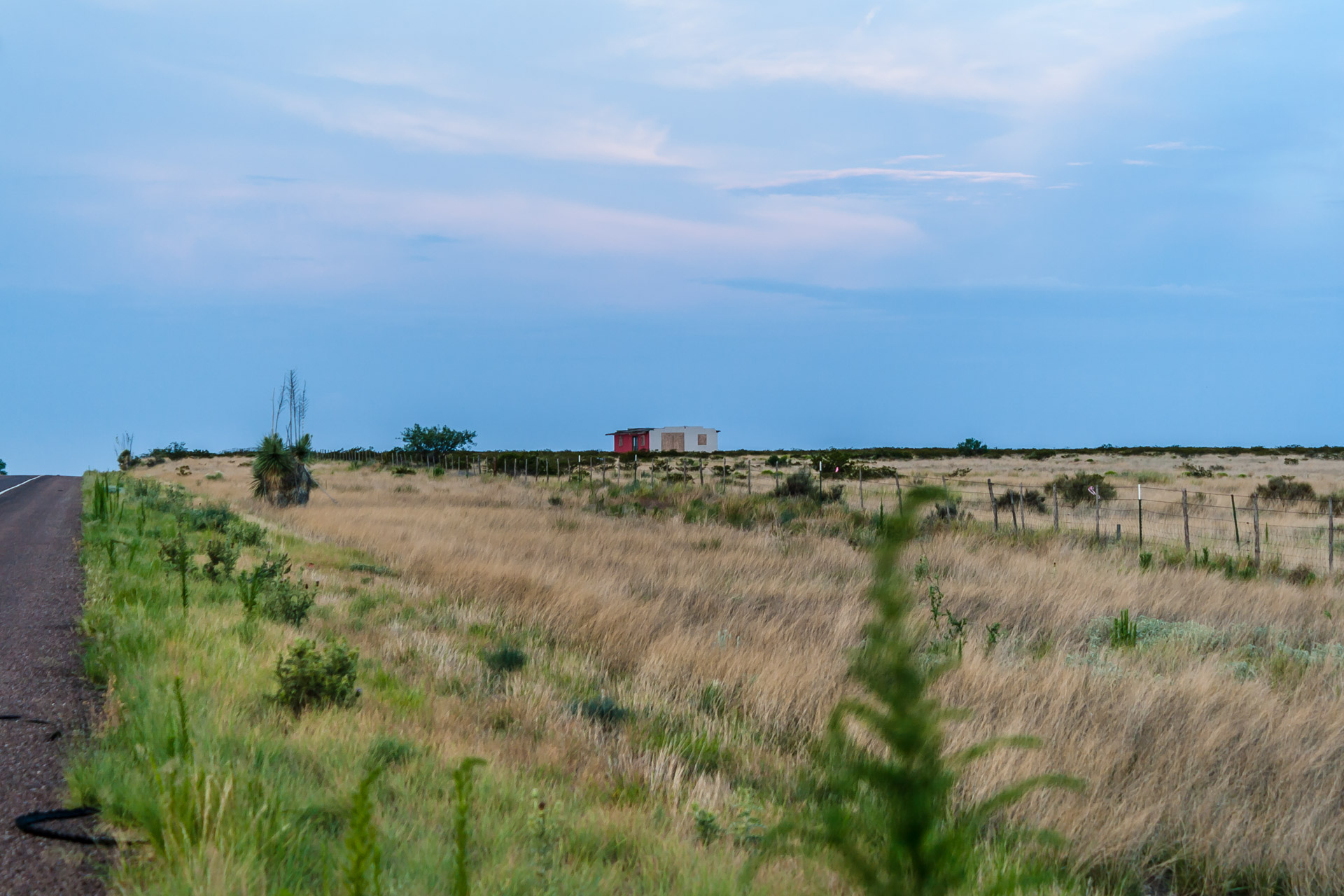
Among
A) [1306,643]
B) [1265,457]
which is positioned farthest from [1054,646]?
[1265,457]

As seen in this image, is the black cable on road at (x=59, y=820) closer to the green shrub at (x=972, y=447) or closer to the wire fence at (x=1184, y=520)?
the wire fence at (x=1184, y=520)

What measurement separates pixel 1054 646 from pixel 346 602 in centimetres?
742

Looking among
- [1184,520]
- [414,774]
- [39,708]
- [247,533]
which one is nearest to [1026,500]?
[1184,520]

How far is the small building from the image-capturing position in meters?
84.2

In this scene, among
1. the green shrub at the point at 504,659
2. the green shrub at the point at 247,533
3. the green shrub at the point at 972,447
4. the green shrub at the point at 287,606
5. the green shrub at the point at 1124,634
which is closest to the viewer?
the green shrub at the point at 504,659

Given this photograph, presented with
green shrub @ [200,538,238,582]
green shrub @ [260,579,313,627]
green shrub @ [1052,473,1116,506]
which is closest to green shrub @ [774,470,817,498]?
green shrub @ [1052,473,1116,506]

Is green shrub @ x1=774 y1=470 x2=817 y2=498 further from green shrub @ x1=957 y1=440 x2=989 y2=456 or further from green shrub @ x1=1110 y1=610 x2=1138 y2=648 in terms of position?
green shrub @ x1=957 y1=440 x2=989 y2=456

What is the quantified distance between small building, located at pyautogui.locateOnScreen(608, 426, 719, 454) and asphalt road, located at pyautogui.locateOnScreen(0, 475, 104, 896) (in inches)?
2829

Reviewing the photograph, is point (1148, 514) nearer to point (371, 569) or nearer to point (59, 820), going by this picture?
point (371, 569)

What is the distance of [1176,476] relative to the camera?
41062mm

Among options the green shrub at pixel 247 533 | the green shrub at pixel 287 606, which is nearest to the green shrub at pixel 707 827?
the green shrub at pixel 287 606

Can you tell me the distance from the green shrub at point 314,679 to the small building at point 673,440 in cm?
7704

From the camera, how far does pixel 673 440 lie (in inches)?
3319

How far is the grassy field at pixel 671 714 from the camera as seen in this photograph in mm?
3381
